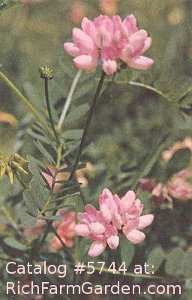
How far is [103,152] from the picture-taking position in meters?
1.58

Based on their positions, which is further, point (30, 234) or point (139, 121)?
point (139, 121)

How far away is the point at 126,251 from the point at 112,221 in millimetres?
184

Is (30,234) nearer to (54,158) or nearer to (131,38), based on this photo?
(54,158)

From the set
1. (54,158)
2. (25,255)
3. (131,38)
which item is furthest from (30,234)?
(131,38)

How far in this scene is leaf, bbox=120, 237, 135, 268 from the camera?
1172mm

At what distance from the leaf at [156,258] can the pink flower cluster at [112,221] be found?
19cm

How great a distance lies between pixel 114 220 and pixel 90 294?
0.25 m

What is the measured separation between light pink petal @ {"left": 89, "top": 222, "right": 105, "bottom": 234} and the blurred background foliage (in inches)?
7.9

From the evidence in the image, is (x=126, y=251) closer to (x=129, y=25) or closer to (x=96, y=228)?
(x=96, y=228)

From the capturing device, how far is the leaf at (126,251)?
117 centimetres

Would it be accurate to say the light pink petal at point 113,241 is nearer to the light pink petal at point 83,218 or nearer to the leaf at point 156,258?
the light pink petal at point 83,218

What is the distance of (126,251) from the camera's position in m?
1.18

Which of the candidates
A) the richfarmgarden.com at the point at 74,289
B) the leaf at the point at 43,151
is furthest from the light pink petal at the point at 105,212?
the richfarmgarden.com at the point at 74,289

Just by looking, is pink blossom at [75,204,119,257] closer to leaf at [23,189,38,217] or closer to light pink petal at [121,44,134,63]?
leaf at [23,189,38,217]
